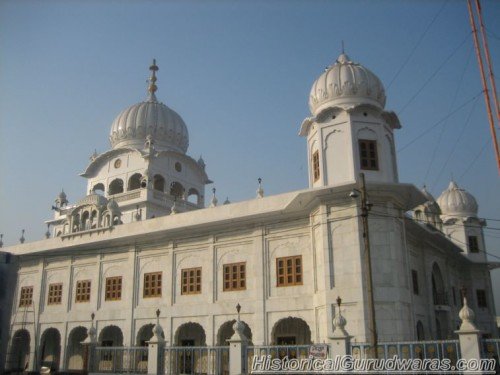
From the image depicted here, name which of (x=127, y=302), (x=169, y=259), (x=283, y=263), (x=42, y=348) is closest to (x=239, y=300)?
(x=283, y=263)

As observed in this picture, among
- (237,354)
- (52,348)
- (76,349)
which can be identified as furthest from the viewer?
(52,348)

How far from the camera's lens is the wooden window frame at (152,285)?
79.9 ft

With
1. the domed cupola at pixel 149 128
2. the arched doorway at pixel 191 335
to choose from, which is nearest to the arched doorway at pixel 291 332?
the arched doorway at pixel 191 335

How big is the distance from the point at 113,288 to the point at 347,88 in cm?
1491

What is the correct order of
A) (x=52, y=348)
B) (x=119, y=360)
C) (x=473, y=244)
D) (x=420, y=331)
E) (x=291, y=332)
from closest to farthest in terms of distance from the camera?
(x=291, y=332), (x=420, y=331), (x=119, y=360), (x=52, y=348), (x=473, y=244)

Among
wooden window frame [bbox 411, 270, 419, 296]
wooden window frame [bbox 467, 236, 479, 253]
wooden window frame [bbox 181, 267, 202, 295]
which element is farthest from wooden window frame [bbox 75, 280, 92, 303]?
wooden window frame [bbox 467, 236, 479, 253]

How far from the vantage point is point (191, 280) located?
23.5 meters

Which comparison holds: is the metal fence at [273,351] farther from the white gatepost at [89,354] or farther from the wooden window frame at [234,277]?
the white gatepost at [89,354]

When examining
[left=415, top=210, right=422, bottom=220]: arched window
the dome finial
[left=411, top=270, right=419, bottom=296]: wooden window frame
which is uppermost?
the dome finial

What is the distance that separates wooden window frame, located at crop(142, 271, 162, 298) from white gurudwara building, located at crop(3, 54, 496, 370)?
0.06 m

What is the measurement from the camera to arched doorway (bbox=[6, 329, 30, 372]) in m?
28.8

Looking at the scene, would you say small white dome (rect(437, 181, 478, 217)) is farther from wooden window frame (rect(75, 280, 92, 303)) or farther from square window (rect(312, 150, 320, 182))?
wooden window frame (rect(75, 280, 92, 303))

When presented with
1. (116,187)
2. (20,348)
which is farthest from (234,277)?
(116,187)

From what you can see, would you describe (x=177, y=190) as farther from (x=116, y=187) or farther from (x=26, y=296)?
(x=26, y=296)
